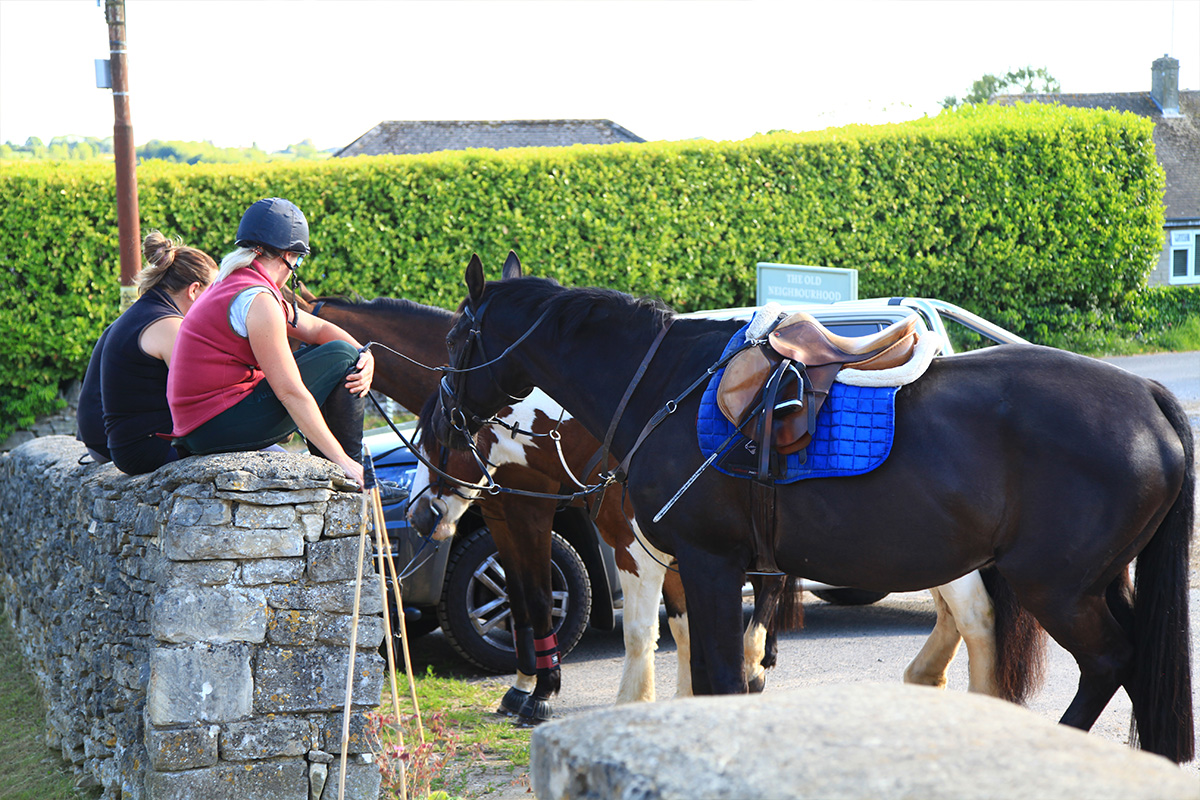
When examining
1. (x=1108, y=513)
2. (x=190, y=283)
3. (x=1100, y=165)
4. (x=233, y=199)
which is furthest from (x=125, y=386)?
(x=1100, y=165)

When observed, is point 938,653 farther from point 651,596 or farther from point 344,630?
point 344,630

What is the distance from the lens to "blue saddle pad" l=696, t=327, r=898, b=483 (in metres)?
3.66

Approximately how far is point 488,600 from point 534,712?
41.3 inches

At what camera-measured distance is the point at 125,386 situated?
185 inches

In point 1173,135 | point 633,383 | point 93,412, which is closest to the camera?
point 633,383

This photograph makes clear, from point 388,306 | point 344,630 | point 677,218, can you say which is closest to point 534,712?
point 344,630

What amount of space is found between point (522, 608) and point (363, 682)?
193 cm

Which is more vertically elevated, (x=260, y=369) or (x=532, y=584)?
(x=260, y=369)

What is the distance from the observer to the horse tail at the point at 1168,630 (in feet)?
12.0

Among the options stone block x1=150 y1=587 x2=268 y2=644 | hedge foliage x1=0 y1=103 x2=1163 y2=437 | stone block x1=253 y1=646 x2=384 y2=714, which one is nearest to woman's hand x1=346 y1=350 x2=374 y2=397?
stone block x1=150 y1=587 x2=268 y2=644

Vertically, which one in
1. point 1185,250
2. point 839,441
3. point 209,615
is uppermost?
point 1185,250

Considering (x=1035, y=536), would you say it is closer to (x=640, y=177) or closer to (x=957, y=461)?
(x=957, y=461)

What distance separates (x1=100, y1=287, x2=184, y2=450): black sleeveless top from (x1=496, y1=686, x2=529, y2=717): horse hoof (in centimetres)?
224

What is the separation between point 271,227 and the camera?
13.6 ft
